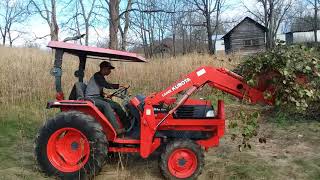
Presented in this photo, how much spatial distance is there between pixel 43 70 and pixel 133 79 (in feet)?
9.47

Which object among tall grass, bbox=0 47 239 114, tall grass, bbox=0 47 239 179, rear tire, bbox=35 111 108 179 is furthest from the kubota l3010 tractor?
tall grass, bbox=0 47 239 114

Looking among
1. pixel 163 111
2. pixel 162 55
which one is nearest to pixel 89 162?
pixel 163 111

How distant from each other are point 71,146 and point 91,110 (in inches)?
23.5

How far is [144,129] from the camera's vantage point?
592 cm

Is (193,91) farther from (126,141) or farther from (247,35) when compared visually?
(247,35)

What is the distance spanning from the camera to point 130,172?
6.29 metres

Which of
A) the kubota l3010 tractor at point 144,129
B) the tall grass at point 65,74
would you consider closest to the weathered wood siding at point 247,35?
the tall grass at point 65,74

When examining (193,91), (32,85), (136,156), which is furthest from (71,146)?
(32,85)

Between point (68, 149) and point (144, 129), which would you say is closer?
point (144, 129)

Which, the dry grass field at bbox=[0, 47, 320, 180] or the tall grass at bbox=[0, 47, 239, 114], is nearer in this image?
the dry grass field at bbox=[0, 47, 320, 180]

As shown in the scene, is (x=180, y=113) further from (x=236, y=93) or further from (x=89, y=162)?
(x=89, y=162)

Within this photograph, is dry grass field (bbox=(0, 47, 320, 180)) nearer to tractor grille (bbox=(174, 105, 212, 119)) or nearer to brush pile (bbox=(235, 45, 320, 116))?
tractor grille (bbox=(174, 105, 212, 119))

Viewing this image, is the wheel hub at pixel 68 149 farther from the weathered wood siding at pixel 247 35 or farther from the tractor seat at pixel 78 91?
the weathered wood siding at pixel 247 35

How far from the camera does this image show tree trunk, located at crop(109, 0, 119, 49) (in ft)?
57.8
